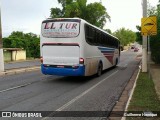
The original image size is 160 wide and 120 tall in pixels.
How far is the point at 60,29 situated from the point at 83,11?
180ft

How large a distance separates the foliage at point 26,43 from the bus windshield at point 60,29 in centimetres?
2848

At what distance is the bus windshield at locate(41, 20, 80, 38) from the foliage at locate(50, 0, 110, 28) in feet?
165

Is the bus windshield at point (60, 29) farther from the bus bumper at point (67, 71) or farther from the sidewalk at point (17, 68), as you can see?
the sidewalk at point (17, 68)

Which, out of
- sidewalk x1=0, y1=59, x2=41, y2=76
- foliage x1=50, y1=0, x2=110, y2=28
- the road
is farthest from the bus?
foliage x1=50, y1=0, x2=110, y2=28

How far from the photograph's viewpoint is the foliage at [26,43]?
4438 centimetres

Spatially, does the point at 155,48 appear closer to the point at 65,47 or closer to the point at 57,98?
the point at 65,47

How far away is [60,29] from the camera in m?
16.2

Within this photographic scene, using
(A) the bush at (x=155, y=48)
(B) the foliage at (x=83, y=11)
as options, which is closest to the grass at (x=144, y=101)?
(A) the bush at (x=155, y=48)

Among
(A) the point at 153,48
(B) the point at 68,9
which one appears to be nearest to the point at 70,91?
(A) the point at 153,48

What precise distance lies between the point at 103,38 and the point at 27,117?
1399cm

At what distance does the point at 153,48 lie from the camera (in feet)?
107

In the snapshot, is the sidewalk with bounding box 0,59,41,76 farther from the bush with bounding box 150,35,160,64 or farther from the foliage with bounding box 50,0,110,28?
the foliage with bounding box 50,0,110,28

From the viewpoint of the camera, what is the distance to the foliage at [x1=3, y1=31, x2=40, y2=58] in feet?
146

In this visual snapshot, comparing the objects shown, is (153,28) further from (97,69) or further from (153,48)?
(153,48)
